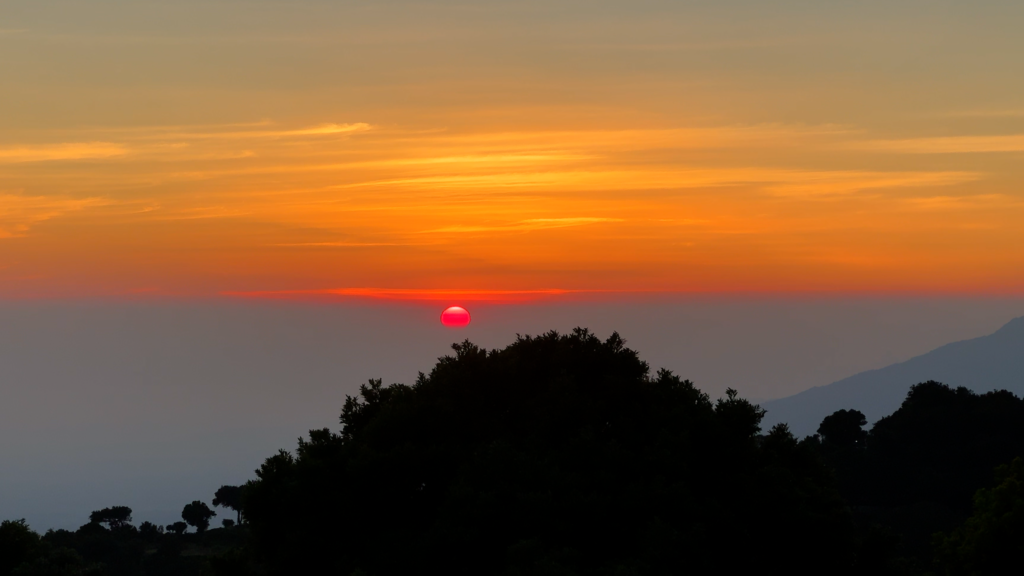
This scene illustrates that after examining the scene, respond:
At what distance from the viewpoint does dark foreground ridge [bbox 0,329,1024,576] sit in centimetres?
2886

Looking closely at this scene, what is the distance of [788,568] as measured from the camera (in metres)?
30.2

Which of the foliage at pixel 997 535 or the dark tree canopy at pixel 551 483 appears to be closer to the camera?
the dark tree canopy at pixel 551 483

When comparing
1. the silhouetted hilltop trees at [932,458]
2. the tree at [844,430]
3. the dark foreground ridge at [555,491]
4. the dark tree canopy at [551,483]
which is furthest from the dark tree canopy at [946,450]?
the dark tree canopy at [551,483]

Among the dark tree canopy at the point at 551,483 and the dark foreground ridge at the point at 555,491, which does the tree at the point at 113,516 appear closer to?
the dark foreground ridge at the point at 555,491

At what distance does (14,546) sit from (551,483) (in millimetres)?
21334

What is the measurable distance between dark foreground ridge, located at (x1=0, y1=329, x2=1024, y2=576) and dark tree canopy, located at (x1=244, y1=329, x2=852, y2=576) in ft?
0.16

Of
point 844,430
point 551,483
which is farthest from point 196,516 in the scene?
point 551,483

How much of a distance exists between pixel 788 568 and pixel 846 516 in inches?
128

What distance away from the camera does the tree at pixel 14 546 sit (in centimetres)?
3800

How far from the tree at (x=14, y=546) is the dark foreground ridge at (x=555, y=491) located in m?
0.07

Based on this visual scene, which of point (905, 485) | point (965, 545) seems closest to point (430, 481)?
point (965, 545)

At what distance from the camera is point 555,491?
29406 millimetres

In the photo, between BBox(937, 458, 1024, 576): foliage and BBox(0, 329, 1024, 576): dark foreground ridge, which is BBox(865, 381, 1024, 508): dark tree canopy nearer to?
BBox(937, 458, 1024, 576): foliage

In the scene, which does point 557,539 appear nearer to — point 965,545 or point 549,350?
point 549,350
